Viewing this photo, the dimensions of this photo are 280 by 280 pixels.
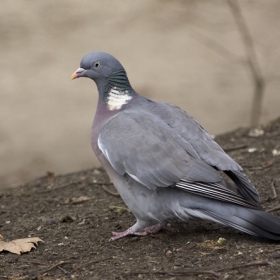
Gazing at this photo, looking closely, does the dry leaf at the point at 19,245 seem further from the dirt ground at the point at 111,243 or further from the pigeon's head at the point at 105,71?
the pigeon's head at the point at 105,71

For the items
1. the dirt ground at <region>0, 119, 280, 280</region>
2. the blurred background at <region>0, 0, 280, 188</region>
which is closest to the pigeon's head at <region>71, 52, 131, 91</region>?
the dirt ground at <region>0, 119, 280, 280</region>

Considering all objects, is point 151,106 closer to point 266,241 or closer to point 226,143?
point 266,241

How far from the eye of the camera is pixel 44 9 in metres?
10.8

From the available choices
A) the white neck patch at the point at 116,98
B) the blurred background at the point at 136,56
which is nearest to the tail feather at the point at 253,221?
the white neck patch at the point at 116,98

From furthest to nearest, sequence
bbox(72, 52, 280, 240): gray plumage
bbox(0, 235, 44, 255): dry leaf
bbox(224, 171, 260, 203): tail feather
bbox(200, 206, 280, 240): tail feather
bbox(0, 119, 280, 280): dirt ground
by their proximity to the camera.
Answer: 1. bbox(0, 235, 44, 255): dry leaf
2. bbox(224, 171, 260, 203): tail feather
3. bbox(72, 52, 280, 240): gray plumage
4. bbox(200, 206, 280, 240): tail feather
5. bbox(0, 119, 280, 280): dirt ground

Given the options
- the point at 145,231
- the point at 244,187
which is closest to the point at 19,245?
the point at 145,231

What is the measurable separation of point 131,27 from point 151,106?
21.2 ft

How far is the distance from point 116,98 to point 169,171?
0.81 meters

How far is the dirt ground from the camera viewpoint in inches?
155

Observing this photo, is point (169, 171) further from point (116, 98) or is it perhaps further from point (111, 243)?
point (116, 98)

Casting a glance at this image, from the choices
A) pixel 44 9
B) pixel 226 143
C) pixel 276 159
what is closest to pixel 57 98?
pixel 44 9

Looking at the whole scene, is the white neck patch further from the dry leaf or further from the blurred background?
the blurred background

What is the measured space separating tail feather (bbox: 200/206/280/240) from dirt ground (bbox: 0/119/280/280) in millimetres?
87

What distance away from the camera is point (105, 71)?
16.1 feet
